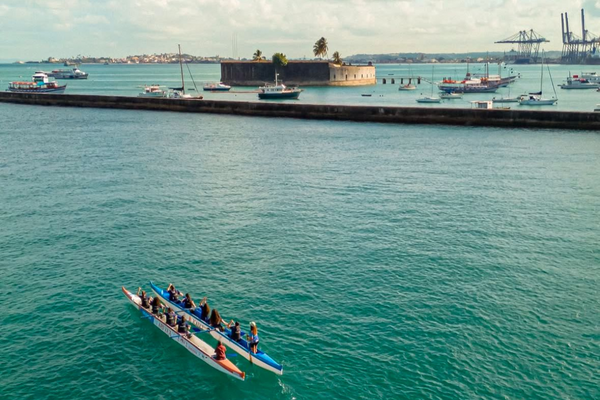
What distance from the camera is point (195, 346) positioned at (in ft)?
81.6

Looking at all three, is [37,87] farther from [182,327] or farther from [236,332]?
[236,332]

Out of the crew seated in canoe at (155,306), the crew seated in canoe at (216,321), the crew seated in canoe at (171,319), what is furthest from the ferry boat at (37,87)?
the crew seated in canoe at (216,321)

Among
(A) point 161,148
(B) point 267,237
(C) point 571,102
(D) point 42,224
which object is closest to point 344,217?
(B) point 267,237

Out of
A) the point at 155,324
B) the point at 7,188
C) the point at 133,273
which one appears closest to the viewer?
the point at 155,324

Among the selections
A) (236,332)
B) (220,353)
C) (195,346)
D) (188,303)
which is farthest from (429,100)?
(220,353)

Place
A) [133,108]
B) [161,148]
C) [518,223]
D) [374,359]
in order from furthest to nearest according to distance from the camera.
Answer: [133,108]
[161,148]
[518,223]
[374,359]

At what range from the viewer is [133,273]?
33.1m

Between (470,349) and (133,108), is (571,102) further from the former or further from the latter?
(470,349)

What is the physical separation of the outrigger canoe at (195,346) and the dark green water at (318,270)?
0.42 m

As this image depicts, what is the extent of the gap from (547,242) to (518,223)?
410 centimetres

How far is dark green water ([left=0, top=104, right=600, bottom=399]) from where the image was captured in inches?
915

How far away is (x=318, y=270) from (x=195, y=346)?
10652 millimetres

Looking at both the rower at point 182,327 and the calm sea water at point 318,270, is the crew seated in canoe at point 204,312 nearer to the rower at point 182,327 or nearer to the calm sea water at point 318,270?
the rower at point 182,327

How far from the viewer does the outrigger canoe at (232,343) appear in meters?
23.3
